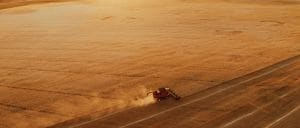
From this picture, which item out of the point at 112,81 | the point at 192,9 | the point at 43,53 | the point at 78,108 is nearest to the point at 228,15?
the point at 192,9

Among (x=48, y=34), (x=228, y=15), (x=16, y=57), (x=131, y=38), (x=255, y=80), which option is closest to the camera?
(x=255, y=80)

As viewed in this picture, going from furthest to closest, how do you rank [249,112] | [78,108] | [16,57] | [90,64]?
[16,57]
[90,64]
[78,108]
[249,112]

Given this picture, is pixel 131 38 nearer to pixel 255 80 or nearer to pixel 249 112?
pixel 255 80

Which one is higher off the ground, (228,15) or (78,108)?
(228,15)

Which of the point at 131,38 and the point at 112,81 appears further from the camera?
the point at 131,38
